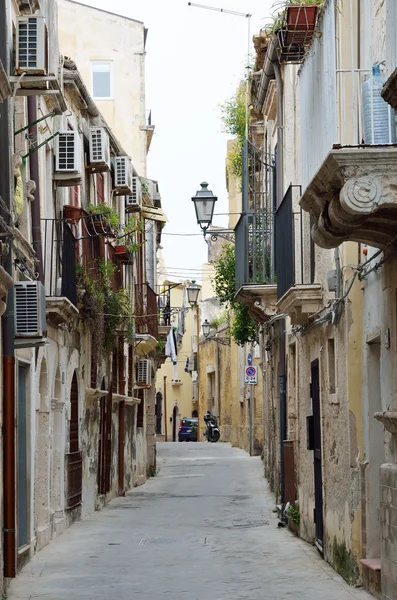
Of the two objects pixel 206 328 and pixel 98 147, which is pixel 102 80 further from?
pixel 206 328

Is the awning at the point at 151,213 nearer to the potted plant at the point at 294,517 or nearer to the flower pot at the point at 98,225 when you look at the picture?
the flower pot at the point at 98,225

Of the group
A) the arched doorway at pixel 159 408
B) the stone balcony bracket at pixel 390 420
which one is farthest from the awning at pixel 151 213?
the arched doorway at pixel 159 408

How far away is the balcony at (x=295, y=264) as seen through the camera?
1437cm

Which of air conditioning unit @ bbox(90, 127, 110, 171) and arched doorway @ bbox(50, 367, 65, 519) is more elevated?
air conditioning unit @ bbox(90, 127, 110, 171)

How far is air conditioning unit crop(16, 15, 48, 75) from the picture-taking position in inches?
519

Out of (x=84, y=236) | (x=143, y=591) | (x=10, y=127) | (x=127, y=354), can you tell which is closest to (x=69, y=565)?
(x=143, y=591)

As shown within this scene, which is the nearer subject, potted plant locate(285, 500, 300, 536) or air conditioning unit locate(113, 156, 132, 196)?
potted plant locate(285, 500, 300, 536)

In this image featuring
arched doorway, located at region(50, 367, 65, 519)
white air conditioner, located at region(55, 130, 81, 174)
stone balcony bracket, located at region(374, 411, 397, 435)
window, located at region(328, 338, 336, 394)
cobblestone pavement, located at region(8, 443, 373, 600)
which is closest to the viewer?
stone balcony bracket, located at region(374, 411, 397, 435)

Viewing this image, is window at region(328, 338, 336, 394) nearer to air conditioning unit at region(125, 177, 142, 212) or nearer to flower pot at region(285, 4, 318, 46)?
flower pot at region(285, 4, 318, 46)

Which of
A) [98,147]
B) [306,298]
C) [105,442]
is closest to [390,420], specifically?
[306,298]

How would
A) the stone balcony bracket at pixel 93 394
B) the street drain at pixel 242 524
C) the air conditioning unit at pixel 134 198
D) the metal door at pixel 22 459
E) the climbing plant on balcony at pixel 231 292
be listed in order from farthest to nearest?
1. the climbing plant on balcony at pixel 231 292
2. the air conditioning unit at pixel 134 198
3. the stone balcony bracket at pixel 93 394
4. the street drain at pixel 242 524
5. the metal door at pixel 22 459

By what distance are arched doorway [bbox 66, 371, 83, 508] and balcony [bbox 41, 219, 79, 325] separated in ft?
8.14

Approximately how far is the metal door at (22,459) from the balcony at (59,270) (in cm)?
187

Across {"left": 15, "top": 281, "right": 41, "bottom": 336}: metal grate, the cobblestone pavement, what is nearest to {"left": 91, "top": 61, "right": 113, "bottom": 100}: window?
the cobblestone pavement
